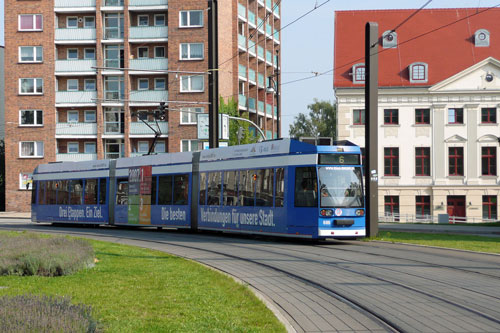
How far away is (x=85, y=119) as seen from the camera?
60.0 metres

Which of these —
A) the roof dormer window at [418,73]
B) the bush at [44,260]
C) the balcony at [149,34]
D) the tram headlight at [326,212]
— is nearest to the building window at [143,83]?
the balcony at [149,34]

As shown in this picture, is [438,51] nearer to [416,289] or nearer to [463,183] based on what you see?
[463,183]

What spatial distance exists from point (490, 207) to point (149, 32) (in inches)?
1170

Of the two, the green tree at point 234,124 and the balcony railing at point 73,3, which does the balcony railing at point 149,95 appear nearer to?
the green tree at point 234,124

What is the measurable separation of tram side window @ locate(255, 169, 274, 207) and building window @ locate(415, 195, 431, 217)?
33119 millimetres

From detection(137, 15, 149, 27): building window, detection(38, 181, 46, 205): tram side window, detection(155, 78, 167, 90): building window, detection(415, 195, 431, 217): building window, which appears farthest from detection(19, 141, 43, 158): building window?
detection(415, 195, 431, 217): building window

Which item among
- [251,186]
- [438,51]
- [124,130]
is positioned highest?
[438,51]

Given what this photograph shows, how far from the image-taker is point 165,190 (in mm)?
28266

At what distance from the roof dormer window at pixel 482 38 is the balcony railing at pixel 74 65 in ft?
100

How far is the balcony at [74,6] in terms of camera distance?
2296 inches

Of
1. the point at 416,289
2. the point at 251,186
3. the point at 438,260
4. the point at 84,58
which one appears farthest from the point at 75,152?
the point at 416,289

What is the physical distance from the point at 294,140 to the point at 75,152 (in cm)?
4210

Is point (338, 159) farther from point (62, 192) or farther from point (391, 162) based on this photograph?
point (391, 162)

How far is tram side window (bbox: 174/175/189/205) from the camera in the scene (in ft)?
88.3
